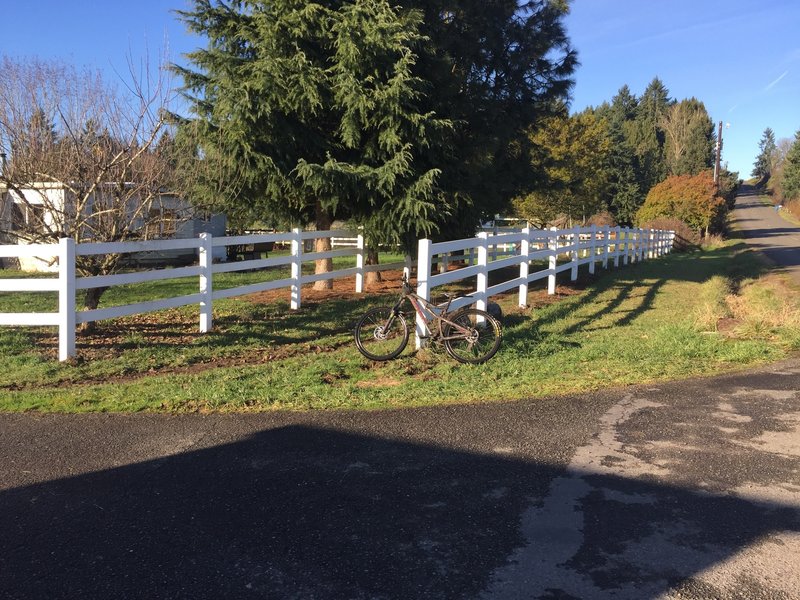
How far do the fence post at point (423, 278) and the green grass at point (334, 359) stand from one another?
23cm

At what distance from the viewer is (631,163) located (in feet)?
221

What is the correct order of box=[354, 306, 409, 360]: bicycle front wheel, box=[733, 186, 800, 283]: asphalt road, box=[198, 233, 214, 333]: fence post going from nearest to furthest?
1. box=[354, 306, 409, 360]: bicycle front wheel
2. box=[198, 233, 214, 333]: fence post
3. box=[733, 186, 800, 283]: asphalt road

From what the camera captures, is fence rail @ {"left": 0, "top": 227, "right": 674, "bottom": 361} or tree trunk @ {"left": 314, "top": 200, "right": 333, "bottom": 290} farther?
tree trunk @ {"left": 314, "top": 200, "right": 333, "bottom": 290}

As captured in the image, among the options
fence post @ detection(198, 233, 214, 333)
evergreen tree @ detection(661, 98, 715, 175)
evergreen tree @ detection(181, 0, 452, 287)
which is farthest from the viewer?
evergreen tree @ detection(661, 98, 715, 175)

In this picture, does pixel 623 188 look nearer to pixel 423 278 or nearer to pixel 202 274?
pixel 423 278

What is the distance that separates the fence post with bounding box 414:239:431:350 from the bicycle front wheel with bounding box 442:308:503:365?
0.34 metres

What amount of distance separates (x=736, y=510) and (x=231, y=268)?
339 inches

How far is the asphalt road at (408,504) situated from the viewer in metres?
3.24

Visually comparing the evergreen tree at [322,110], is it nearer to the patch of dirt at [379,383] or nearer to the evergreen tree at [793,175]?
the patch of dirt at [379,383]

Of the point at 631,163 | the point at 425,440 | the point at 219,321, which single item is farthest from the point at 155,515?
the point at 631,163

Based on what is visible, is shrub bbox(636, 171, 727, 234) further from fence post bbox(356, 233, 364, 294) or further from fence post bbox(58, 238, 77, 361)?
fence post bbox(58, 238, 77, 361)

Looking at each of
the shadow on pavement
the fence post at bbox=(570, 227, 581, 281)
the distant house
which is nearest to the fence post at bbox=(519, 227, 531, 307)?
the fence post at bbox=(570, 227, 581, 281)

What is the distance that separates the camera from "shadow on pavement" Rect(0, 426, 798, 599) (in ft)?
10.6

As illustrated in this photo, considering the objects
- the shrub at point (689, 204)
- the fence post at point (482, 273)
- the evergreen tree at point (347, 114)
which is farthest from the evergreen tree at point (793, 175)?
the fence post at point (482, 273)
